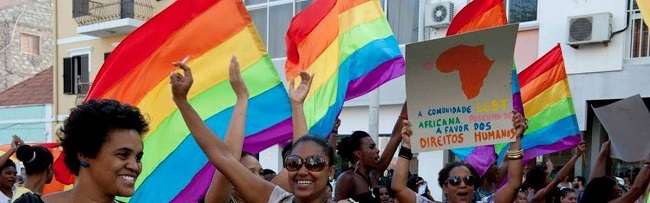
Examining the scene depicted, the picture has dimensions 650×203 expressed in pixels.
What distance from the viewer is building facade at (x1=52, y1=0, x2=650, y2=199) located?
11633mm

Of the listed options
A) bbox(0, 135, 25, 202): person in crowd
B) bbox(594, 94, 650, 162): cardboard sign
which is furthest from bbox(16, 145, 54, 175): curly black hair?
bbox(594, 94, 650, 162): cardboard sign

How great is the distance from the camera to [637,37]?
1163 centimetres

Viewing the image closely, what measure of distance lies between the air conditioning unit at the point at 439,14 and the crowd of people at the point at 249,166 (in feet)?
23.6

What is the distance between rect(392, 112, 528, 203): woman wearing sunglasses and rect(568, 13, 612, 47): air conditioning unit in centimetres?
814

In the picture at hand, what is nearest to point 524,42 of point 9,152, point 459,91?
point 459,91

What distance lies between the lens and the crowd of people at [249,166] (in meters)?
2.55

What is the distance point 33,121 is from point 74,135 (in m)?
22.4

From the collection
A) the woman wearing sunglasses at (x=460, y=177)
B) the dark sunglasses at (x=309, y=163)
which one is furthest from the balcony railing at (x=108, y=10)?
the dark sunglasses at (x=309, y=163)

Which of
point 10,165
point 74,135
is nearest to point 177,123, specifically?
point 10,165

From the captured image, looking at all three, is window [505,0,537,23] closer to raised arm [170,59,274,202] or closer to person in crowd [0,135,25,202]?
person in crowd [0,135,25,202]

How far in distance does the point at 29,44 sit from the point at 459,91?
26825 mm

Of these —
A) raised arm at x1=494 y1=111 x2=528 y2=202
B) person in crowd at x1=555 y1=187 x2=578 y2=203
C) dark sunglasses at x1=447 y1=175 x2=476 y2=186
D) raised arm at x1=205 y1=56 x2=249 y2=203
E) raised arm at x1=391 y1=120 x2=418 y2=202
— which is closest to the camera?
raised arm at x1=205 y1=56 x2=249 y2=203

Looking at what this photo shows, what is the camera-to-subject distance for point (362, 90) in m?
6.54

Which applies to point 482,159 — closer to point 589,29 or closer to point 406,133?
point 406,133
